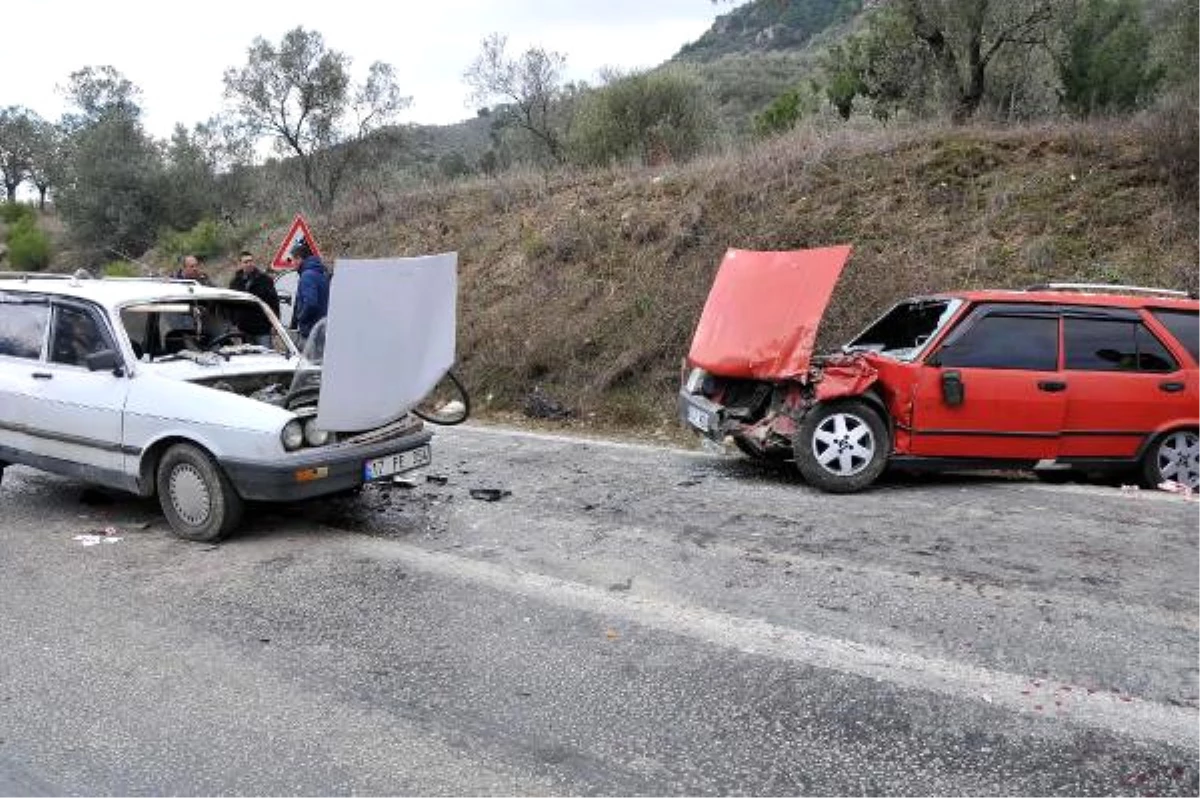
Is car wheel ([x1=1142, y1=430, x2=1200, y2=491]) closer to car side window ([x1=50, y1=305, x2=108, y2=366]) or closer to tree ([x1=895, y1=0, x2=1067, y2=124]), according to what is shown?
car side window ([x1=50, y1=305, x2=108, y2=366])

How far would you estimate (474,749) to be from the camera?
350 cm

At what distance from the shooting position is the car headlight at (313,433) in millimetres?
6000

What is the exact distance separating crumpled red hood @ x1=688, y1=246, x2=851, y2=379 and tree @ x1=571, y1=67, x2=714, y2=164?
43.9ft

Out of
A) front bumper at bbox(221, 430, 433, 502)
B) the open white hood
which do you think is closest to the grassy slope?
the open white hood

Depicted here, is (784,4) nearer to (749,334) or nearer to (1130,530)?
(749,334)

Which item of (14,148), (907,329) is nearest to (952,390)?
(907,329)

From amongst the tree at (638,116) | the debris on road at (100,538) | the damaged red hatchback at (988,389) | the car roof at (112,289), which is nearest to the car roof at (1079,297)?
the damaged red hatchback at (988,389)

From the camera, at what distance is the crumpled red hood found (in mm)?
7344

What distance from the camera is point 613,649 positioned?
170 inches

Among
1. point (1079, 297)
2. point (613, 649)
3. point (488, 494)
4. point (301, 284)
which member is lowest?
point (613, 649)

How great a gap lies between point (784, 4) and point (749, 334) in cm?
1199

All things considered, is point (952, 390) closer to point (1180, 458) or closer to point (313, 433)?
point (1180, 458)

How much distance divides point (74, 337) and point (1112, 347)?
24.9 feet

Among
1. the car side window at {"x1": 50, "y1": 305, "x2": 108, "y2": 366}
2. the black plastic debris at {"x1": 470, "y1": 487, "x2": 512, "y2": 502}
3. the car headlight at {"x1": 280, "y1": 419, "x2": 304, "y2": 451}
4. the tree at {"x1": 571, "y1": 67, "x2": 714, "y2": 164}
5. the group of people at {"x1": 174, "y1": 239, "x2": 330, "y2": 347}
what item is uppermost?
the tree at {"x1": 571, "y1": 67, "x2": 714, "y2": 164}
